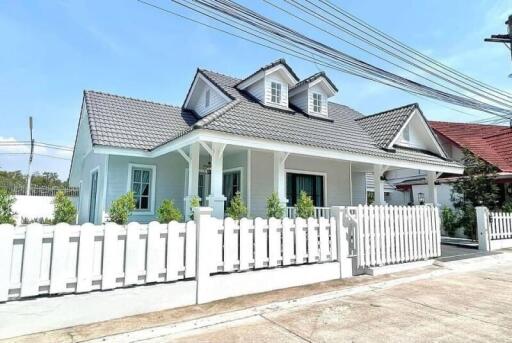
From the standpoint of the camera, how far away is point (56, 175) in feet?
176

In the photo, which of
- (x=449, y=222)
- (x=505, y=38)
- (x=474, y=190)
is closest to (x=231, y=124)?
(x=474, y=190)

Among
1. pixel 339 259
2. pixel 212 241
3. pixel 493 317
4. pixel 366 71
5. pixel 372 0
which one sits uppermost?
pixel 372 0

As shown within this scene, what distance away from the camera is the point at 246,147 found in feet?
31.2

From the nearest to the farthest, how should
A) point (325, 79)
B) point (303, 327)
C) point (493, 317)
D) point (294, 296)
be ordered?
point (303, 327), point (493, 317), point (294, 296), point (325, 79)

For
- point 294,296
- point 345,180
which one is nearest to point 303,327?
point 294,296

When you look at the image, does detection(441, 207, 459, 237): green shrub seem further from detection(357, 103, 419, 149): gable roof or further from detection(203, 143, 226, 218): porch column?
detection(203, 143, 226, 218): porch column

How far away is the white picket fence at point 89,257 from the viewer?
13.2 ft

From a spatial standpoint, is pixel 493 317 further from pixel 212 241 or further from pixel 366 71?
pixel 366 71

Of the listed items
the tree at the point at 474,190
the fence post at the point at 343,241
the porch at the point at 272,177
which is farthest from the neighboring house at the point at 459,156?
the fence post at the point at 343,241

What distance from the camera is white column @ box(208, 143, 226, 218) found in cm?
822

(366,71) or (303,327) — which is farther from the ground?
(366,71)

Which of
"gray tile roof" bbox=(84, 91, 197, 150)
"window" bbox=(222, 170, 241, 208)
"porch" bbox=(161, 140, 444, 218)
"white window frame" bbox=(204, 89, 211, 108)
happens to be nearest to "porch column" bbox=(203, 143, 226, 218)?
"porch" bbox=(161, 140, 444, 218)

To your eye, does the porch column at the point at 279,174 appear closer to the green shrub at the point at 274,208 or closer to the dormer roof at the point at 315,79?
the green shrub at the point at 274,208

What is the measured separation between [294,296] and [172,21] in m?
6.87
